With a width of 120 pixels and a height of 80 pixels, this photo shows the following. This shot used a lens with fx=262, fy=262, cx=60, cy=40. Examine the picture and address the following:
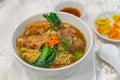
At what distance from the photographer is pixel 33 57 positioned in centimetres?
68

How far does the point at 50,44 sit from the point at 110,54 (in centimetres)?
21

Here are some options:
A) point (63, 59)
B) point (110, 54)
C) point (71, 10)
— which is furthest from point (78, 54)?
point (71, 10)

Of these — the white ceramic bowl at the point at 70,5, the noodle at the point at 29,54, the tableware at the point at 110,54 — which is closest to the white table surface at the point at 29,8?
the white ceramic bowl at the point at 70,5

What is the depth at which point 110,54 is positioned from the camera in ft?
2.64

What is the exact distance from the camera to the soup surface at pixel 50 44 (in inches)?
26.7

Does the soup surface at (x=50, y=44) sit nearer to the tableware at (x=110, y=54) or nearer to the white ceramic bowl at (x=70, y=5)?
the tableware at (x=110, y=54)

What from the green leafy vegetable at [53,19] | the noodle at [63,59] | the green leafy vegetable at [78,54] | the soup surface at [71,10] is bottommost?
the noodle at [63,59]

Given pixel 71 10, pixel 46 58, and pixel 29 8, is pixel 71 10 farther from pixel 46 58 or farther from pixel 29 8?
pixel 46 58

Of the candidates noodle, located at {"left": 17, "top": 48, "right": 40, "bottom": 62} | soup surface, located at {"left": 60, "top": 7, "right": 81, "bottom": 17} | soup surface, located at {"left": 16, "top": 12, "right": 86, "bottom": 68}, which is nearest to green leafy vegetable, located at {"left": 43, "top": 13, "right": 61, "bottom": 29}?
soup surface, located at {"left": 16, "top": 12, "right": 86, "bottom": 68}

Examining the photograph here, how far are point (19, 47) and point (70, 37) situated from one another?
144 millimetres

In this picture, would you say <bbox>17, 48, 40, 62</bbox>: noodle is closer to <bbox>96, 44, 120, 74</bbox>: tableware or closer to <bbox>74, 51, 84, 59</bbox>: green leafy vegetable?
<bbox>74, 51, 84, 59</bbox>: green leafy vegetable

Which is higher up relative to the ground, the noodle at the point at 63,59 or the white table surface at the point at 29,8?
the white table surface at the point at 29,8

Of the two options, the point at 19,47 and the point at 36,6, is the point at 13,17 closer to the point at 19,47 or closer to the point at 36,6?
the point at 36,6

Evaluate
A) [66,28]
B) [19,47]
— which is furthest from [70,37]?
[19,47]
